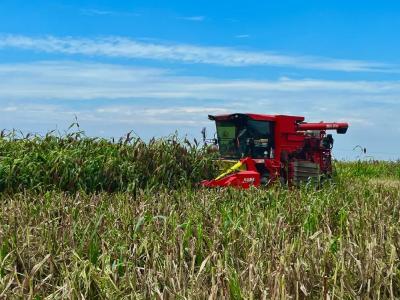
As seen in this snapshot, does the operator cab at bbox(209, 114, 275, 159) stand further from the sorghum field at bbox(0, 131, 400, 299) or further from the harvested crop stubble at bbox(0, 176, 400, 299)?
the harvested crop stubble at bbox(0, 176, 400, 299)

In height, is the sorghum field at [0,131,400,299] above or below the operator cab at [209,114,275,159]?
below

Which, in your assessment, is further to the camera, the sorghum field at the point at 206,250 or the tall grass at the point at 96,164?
the tall grass at the point at 96,164

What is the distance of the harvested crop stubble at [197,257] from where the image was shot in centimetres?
315

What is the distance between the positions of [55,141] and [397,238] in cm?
776

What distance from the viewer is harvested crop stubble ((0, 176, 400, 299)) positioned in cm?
315

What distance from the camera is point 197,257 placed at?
405 centimetres

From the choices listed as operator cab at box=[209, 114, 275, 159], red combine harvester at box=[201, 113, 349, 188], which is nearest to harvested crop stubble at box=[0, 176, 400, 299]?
red combine harvester at box=[201, 113, 349, 188]

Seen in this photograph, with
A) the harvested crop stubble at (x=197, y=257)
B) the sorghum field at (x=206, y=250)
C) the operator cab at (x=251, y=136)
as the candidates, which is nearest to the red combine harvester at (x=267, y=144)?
the operator cab at (x=251, y=136)

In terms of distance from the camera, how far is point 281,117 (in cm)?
1227

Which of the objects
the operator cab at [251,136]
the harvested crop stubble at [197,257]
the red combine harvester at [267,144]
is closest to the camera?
the harvested crop stubble at [197,257]

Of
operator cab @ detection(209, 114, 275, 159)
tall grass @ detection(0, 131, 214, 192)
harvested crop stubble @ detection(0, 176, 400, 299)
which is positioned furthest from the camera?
operator cab @ detection(209, 114, 275, 159)

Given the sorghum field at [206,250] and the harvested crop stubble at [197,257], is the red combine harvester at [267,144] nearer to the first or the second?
the sorghum field at [206,250]

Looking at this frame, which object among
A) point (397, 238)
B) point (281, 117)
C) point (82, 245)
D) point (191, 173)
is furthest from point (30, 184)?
point (397, 238)

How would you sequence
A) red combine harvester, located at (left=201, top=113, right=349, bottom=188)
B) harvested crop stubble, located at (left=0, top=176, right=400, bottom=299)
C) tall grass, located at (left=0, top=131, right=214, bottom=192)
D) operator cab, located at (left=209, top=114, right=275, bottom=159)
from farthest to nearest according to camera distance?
operator cab, located at (left=209, top=114, right=275, bottom=159) → red combine harvester, located at (left=201, top=113, right=349, bottom=188) → tall grass, located at (left=0, top=131, right=214, bottom=192) → harvested crop stubble, located at (left=0, top=176, right=400, bottom=299)
